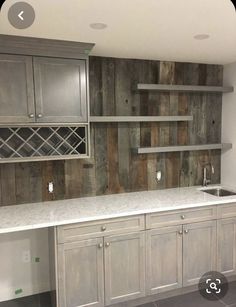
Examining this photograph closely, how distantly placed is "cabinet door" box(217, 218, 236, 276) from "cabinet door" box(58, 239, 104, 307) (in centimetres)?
129

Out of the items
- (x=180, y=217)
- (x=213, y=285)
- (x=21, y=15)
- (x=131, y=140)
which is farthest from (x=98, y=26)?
(x=213, y=285)

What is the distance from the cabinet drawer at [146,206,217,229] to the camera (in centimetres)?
255

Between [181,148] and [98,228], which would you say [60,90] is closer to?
[98,228]

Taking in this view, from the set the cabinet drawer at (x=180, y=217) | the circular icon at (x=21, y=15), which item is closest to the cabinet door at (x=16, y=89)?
the circular icon at (x=21, y=15)

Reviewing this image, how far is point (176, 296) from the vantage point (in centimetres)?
273

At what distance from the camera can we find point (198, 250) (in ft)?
9.02

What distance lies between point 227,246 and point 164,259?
2.47 feet

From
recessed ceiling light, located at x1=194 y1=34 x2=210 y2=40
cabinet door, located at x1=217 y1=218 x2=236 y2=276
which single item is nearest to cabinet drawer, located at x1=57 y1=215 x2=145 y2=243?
cabinet door, located at x1=217 y1=218 x2=236 y2=276

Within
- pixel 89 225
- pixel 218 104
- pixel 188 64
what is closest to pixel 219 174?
pixel 218 104

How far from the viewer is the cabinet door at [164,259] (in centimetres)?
257

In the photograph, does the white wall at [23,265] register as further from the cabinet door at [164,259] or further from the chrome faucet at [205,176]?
the chrome faucet at [205,176]

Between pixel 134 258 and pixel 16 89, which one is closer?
pixel 16 89

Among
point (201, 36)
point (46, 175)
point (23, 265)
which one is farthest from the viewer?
point (46, 175)

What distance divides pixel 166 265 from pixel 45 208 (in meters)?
1.29
